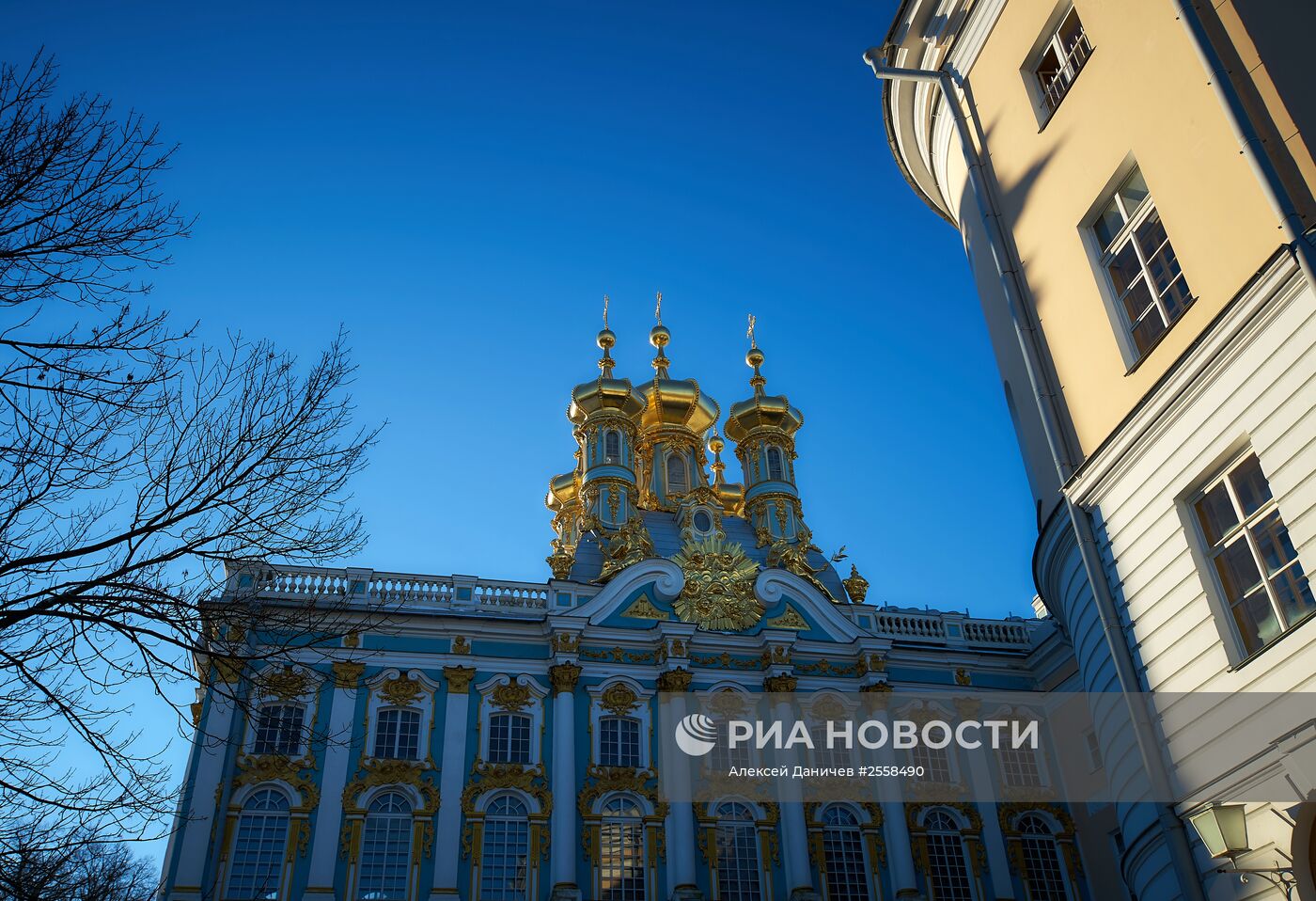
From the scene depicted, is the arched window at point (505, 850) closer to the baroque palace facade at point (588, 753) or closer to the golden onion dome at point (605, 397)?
the baroque palace facade at point (588, 753)

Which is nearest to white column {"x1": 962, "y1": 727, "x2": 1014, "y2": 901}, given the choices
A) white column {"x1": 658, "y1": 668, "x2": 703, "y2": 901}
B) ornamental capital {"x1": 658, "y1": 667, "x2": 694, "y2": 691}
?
white column {"x1": 658, "y1": 668, "x2": 703, "y2": 901}

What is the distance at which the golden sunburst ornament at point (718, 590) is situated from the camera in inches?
909

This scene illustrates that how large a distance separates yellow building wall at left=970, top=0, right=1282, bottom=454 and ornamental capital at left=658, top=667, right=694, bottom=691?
12.7m

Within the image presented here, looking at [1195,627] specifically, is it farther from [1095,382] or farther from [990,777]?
[990,777]

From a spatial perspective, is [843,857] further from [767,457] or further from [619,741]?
[767,457]

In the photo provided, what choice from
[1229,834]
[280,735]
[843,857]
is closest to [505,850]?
[280,735]

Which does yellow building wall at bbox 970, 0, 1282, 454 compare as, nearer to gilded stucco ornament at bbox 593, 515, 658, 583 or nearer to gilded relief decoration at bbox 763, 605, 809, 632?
gilded relief decoration at bbox 763, 605, 809, 632

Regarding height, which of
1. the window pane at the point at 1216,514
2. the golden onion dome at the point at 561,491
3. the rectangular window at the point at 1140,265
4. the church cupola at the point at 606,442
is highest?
the golden onion dome at the point at 561,491

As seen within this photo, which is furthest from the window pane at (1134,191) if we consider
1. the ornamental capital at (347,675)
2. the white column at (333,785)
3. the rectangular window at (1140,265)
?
the ornamental capital at (347,675)

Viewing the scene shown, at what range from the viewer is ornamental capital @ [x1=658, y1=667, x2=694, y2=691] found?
2172 centimetres

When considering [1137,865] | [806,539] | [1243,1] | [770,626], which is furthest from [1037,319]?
[806,539]

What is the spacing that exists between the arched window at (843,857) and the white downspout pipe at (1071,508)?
12564mm

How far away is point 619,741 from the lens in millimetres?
21156

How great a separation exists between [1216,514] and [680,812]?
45.8 feet
